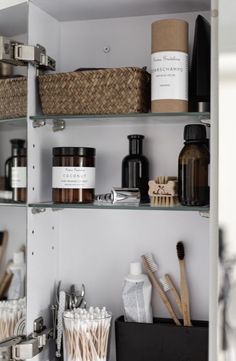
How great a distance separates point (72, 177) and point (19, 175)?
5.1 inches

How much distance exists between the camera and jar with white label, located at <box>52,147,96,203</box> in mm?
1014

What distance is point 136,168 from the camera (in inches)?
42.1

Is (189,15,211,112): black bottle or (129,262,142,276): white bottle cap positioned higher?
(189,15,211,112): black bottle

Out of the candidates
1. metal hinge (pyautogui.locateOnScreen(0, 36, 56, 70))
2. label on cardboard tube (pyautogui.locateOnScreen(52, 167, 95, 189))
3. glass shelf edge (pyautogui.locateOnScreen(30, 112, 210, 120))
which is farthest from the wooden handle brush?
metal hinge (pyautogui.locateOnScreen(0, 36, 56, 70))

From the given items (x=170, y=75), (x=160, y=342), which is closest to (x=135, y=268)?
(x=160, y=342)

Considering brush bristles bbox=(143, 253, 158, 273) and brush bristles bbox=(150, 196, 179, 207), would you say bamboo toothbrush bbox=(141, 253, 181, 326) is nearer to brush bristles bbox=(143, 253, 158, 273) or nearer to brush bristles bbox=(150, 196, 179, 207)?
brush bristles bbox=(143, 253, 158, 273)

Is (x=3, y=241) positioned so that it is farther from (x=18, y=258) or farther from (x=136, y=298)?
(x=136, y=298)

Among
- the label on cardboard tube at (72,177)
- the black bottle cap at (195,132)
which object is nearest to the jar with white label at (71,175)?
the label on cardboard tube at (72,177)

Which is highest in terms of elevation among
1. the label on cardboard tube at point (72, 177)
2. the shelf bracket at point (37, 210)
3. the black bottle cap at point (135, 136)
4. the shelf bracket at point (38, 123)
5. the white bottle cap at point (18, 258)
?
the shelf bracket at point (38, 123)

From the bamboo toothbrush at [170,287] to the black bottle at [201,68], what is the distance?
14.1 inches

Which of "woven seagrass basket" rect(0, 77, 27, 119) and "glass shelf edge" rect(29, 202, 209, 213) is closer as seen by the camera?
"glass shelf edge" rect(29, 202, 209, 213)

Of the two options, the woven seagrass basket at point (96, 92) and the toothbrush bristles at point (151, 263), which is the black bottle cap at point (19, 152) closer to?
the woven seagrass basket at point (96, 92)

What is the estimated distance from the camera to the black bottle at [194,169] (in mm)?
965

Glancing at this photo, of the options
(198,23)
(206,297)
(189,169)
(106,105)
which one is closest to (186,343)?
(206,297)
